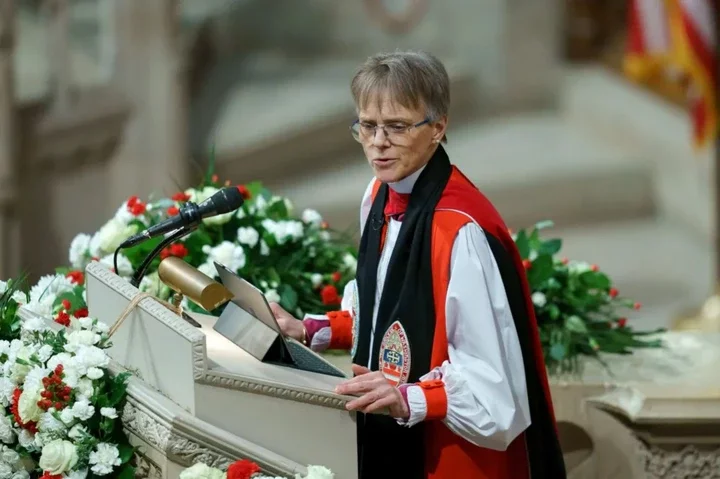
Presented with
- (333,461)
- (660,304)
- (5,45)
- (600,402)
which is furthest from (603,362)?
(660,304)

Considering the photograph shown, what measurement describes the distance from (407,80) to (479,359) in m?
0.57

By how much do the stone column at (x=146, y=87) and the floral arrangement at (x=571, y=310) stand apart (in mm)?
3968

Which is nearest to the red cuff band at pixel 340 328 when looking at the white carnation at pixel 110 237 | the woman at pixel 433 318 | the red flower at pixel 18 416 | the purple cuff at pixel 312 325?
the purple cuff at pixel 312 325

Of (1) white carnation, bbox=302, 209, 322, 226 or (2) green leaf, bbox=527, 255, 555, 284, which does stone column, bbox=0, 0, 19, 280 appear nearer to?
(1) white carnation, bbox=302, 209, 322, 226

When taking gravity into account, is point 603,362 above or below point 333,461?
below

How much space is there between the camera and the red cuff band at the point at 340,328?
10.6ft

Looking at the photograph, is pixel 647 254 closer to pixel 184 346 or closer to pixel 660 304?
pixel 660 304

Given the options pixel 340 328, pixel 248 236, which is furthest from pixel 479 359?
pixel 248 236

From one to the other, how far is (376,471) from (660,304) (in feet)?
19.7

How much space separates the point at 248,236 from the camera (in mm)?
4180

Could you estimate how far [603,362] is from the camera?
4160 millimetres

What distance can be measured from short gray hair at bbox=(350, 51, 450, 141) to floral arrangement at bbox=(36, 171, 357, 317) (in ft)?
3.94

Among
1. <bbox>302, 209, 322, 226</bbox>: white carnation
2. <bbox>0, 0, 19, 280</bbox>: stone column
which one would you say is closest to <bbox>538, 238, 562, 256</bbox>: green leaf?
<bbox>302, 209, 322, 226</bbox>: white carnation

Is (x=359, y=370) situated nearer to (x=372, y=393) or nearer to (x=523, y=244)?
(x=372, y=393)
